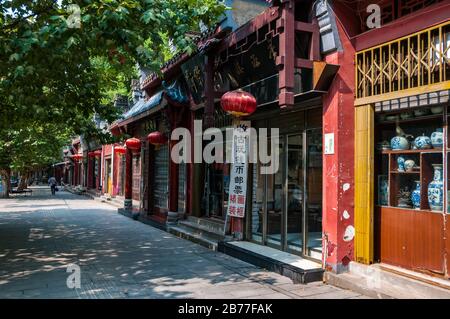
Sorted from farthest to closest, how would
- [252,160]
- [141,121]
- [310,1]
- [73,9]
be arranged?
[141,121]
[252,160]
[310,1]
[73,9]

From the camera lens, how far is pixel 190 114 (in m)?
12.1

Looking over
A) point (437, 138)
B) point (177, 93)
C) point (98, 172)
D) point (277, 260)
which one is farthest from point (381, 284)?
point (98, 172)

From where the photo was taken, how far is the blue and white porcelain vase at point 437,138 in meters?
5.39

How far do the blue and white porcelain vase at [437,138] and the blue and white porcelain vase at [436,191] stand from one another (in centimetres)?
28

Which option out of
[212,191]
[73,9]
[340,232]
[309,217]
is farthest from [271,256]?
[73,9]

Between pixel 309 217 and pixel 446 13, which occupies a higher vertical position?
pixel 446 13

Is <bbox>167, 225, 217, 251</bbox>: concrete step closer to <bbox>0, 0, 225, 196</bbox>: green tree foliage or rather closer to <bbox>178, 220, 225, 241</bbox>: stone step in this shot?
<bbox>178, 220, 225, 241</bbox>: stone step

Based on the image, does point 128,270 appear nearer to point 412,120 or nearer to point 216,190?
point 216,190

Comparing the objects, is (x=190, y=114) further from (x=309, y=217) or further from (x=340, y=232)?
(x=340, y=232)

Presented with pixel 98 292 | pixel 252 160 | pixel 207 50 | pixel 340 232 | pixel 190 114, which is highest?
pixel 207 50

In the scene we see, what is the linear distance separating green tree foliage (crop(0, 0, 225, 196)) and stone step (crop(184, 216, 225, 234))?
4.11 m

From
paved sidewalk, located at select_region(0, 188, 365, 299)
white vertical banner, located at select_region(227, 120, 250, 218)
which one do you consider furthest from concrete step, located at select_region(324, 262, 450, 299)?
white vertical banner, located at select_region(227, 120, 250, 218)

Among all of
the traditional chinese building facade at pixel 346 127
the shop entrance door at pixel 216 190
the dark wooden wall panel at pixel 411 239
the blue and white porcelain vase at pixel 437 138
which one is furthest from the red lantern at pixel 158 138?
the blue and white porcelain vase at pixel 437 138

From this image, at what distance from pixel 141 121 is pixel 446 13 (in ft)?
42.9
